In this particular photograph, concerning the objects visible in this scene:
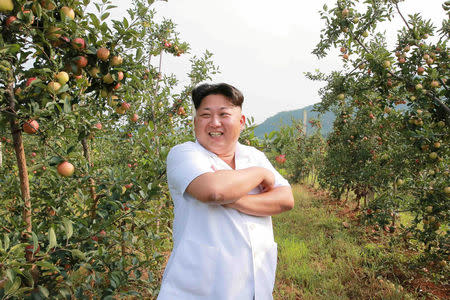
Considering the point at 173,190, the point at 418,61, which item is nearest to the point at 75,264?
the point at 173,190

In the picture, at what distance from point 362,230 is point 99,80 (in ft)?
16.2

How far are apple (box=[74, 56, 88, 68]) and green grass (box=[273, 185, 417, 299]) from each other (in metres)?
2.83

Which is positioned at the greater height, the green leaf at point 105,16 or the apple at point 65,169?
the green leaf at point 105,16

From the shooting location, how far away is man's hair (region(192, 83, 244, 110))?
124cm

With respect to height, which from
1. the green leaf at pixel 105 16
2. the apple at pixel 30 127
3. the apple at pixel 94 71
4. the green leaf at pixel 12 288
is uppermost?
the green leaf at pixel 105 16

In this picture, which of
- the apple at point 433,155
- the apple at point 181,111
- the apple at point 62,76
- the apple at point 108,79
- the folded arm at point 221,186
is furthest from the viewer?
the apple at point 181,111

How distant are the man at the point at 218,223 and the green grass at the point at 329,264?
219 centimetres

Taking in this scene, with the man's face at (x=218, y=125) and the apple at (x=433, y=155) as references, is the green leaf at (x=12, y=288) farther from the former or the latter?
the apple at (x=433, y=155)

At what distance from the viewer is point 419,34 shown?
267 cm

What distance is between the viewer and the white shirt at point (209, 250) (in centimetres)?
100

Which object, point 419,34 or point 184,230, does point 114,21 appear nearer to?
point 184,230

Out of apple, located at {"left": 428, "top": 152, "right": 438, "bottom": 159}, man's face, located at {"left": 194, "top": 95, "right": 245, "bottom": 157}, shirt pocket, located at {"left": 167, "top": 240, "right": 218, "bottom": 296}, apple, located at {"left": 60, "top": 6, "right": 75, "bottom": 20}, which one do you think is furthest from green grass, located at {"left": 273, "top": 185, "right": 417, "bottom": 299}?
apple, located at {"left": 60, "top": 6, "right": 75, "bottom": 20}

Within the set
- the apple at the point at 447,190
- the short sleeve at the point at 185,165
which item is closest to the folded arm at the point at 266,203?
the short sleeve at the point at 185,165

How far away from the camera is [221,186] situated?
3.23 ft
